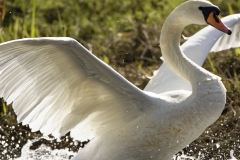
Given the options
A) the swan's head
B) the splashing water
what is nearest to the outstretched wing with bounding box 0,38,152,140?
the swan's head

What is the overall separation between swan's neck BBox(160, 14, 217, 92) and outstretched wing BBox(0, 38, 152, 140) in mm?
421

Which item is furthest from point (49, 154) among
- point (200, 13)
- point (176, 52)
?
point (200, 13)

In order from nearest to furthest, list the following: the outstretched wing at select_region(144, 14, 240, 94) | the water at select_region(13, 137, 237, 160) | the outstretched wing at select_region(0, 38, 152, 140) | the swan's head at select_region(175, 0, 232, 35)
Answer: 1. the outstretched wing at select_region(0, 38, 152, 140)
2. the swan's head at select_region(175, 0, 232, 35)
3. the outstretched wing at select_region(144, 14, 240, 94)
4. the water at select_region(13, 137, 237, 160)

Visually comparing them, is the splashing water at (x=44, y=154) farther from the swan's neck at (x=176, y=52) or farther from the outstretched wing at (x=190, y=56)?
the swan's neck at (x=176, y=52)

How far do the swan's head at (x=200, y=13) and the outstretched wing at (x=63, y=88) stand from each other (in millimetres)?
673

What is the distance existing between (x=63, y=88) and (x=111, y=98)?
1.15 ft

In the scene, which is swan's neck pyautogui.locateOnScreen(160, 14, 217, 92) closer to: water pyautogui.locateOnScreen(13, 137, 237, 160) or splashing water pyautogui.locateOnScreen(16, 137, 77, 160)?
water pyautogui.locateOnScreen(13, 137, 237, 160)

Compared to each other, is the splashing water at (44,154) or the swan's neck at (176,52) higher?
the swan's neck at (176,52)

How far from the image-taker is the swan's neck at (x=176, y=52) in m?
4.65

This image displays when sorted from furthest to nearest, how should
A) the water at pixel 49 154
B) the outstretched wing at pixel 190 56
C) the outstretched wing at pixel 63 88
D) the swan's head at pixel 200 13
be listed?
1. the water at pixel 49 154
2. the outstretched wing at pixel 190 56
3. the swan's head at pixel 200 13
4. the outstretched wing at pixel 63 88

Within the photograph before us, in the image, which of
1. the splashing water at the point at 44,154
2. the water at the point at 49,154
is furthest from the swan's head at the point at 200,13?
the splashing water at the point at 44,154

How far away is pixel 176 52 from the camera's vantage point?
477 centimetres

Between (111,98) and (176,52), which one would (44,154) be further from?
(176,52)

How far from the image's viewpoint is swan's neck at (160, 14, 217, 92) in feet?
15.3
